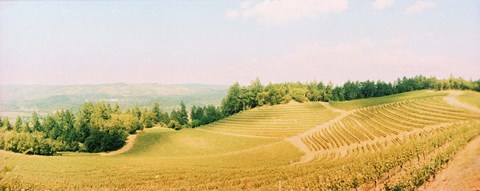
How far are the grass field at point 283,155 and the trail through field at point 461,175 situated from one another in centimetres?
93

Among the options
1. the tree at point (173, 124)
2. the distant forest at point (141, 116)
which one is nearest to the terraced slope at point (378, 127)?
the distant forest at point (141, 116)

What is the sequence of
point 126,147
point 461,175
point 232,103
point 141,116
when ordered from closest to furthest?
point 461,175 → point 126,147 → point 141,116 → point 232,103

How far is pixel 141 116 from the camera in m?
122

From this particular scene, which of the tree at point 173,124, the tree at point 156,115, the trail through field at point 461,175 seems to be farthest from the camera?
the tree at point 156,115

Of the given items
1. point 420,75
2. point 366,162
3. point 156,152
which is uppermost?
point 420,75

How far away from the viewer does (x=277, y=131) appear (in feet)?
295

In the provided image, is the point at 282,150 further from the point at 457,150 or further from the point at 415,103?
the point at 415,103

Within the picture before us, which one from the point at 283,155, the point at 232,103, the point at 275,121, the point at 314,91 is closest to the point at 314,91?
the point at 314,91

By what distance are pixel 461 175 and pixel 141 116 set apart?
111 m

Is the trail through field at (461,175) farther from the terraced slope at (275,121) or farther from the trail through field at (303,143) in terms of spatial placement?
the terraced slope at (275,121)

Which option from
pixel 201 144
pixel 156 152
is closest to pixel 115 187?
pixel 156 152

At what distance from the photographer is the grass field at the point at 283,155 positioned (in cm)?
3381

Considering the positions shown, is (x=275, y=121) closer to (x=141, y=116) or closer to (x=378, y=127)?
(x=378, y=127)

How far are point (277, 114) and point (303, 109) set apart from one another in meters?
11.6
